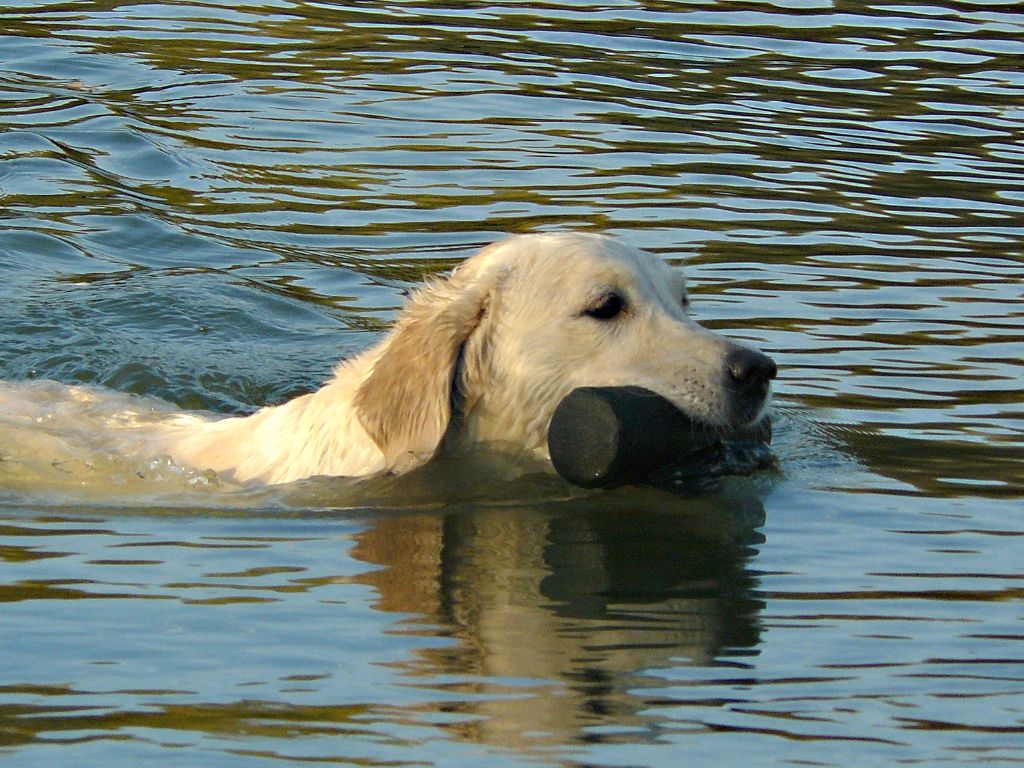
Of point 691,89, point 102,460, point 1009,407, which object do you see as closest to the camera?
point 102,460

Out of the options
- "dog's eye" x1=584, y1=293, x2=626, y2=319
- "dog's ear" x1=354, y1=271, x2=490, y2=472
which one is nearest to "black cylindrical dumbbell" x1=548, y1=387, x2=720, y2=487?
"dog's eye" x1=584, y1=293, x2=626, y2=319

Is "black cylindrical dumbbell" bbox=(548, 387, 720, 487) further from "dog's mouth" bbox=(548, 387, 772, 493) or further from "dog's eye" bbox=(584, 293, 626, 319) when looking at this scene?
"dog's eye" bbox=(584, 293, 626, 319)

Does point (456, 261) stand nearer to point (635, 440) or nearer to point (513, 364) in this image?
point (513, 364)

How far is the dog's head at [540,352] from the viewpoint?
598cm

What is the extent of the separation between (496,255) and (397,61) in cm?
853

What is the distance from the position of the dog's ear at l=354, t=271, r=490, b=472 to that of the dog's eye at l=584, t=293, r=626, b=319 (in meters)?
0.40

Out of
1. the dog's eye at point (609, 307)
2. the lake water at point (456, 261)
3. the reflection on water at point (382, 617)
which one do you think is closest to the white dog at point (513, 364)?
the dog's eye at point (609, 307)

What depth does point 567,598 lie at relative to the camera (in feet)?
17.1

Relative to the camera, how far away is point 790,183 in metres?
11.4

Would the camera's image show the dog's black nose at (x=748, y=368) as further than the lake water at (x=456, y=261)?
Yes

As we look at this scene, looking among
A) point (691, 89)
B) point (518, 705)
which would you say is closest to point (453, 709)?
point (518, 705)

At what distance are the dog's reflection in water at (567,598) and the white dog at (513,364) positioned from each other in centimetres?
30

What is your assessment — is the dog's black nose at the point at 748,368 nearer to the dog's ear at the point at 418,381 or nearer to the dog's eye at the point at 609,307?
the dog's eye at the point at 609,307

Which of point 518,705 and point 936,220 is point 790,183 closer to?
point 936,220
